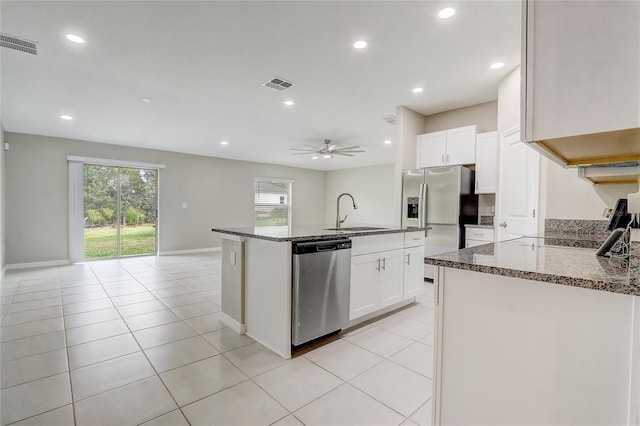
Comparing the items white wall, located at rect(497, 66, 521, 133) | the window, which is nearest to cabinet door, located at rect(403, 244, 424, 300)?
white wall, located at rect(497, 66, 521, 133)

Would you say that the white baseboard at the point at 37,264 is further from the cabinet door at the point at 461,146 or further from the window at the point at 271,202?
the cabinet door at the point at 461,146

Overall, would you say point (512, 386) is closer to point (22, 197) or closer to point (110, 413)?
point (110, 413)

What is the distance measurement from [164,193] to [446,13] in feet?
22.2

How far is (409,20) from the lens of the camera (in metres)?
2.33

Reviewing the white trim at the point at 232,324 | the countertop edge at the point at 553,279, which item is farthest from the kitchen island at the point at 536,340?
the white trim at the point at 232,324

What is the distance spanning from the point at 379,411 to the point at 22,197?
7.12 metres

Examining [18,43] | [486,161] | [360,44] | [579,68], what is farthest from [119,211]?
[579,68]

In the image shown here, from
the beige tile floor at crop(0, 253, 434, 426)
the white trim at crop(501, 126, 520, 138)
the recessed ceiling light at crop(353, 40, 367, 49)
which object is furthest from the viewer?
the white trim at crop(501, 126, 520, 138)

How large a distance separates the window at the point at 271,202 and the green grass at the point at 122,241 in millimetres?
2787

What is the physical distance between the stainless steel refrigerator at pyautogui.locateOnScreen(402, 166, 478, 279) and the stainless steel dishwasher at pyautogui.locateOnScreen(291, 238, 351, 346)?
85.4 inches

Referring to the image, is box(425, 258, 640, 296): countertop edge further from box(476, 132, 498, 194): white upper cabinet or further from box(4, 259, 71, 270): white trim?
box(4, 259, 71, 270): white trim

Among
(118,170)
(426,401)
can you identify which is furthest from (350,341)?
(118,170)

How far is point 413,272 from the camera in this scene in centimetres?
342

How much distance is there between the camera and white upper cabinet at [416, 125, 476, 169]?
13.6ft
